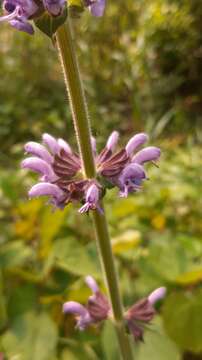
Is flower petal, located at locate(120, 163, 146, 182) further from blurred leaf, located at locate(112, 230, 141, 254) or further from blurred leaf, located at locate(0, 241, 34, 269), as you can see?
blurred leaf, located at locate(0, 241, 34, 269)

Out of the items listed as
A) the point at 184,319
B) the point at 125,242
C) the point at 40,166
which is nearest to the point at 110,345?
the point at 184,319

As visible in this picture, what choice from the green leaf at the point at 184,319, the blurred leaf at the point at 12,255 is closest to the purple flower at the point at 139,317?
the green leaf at the point at 184,319

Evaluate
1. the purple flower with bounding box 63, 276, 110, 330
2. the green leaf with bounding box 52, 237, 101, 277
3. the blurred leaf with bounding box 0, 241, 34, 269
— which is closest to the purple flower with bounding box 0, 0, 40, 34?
the purple flower with bounding box 63, 276, 110, 330

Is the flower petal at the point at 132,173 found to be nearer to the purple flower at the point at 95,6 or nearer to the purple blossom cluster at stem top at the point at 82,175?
the purple blossom cluster at stem top at the point at 82,175

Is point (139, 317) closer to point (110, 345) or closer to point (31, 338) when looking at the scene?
point (110, 345)

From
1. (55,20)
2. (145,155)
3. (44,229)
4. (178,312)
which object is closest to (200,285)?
(178,312)

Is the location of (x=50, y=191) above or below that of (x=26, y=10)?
below

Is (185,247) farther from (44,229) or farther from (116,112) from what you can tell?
(116,112)
